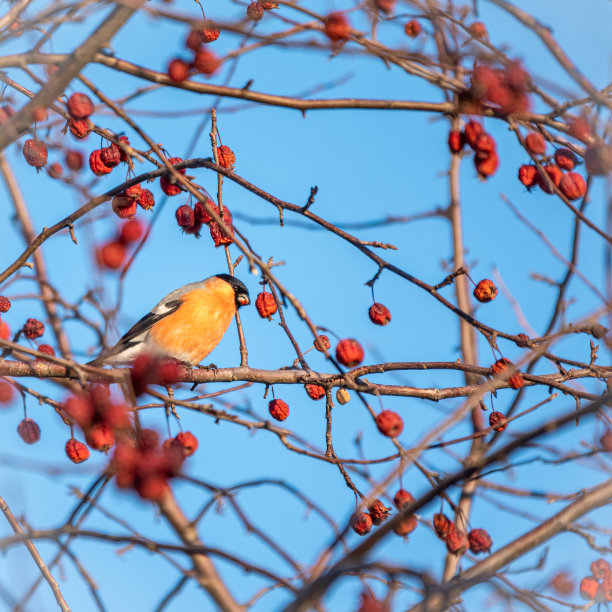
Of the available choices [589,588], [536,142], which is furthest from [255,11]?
[589,588]

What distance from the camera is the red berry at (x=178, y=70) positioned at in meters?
2.57

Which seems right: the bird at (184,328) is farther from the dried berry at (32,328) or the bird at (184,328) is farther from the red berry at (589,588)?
the red berry at (589,588)

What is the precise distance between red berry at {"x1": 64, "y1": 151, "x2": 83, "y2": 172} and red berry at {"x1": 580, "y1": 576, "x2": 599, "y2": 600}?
3.39 meters

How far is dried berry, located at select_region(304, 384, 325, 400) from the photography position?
3.85m

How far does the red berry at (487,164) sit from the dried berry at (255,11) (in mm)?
1198

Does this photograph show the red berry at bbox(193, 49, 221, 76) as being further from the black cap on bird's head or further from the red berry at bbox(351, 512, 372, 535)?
the black cap on bird's head

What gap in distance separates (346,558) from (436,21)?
1710mm

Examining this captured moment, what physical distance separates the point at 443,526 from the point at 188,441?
1.12 m

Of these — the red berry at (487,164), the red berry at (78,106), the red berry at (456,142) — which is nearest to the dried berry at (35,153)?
the red berry at (78,106)

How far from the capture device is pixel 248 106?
3104 millimetres

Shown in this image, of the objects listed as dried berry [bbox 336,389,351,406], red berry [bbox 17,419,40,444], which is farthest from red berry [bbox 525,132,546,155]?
red berry [bbox 17,419,40,444]

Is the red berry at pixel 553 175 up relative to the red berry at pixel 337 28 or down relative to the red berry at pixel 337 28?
up

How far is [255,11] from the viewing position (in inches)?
131

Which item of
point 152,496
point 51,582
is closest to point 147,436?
point 152,496
